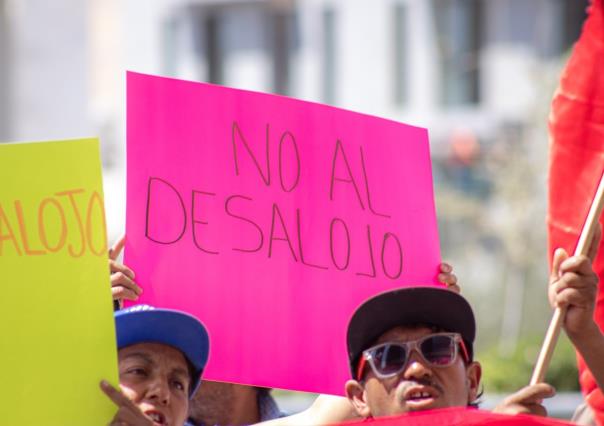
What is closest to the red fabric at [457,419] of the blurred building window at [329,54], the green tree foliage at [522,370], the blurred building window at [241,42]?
the green tree foliage at [522,370]

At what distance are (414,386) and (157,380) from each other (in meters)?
0.53

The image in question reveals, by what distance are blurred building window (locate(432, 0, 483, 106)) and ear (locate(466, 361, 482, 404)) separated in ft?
65.5

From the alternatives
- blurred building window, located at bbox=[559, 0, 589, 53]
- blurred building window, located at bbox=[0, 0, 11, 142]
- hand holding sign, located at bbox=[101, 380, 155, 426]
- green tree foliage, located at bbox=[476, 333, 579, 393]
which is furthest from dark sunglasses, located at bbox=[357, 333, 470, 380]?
blurred building window, located at bbox=[559, 0, 589, 53]

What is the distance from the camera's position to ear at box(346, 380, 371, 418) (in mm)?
3217

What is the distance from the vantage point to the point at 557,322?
10.5ft

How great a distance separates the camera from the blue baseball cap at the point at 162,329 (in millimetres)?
3184

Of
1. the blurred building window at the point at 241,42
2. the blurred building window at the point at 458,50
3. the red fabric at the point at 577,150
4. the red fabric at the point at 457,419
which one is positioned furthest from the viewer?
the blurred building window at the point at 241,42

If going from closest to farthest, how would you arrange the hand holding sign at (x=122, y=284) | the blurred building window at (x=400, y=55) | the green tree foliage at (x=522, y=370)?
1. the hand holding sign at (x=122, y=284)
2. the green tree foliage at (x=522, y=370)
3. the blurred building window at (x=400, y=55)

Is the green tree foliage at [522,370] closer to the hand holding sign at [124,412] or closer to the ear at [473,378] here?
the ear at [473,378]

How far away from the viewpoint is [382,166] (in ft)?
12.1

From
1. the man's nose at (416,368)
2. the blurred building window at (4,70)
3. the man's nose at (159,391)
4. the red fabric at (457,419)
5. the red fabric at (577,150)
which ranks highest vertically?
the blurred building window at (4,70)

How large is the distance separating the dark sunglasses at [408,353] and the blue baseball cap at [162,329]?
1.23 ft

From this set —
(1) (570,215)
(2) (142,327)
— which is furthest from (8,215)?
(1) (570,215)

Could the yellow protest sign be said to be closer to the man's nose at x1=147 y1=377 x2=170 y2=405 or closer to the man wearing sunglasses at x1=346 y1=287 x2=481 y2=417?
the man's nose at x1=147 y1=377 x2=170 y2=405
